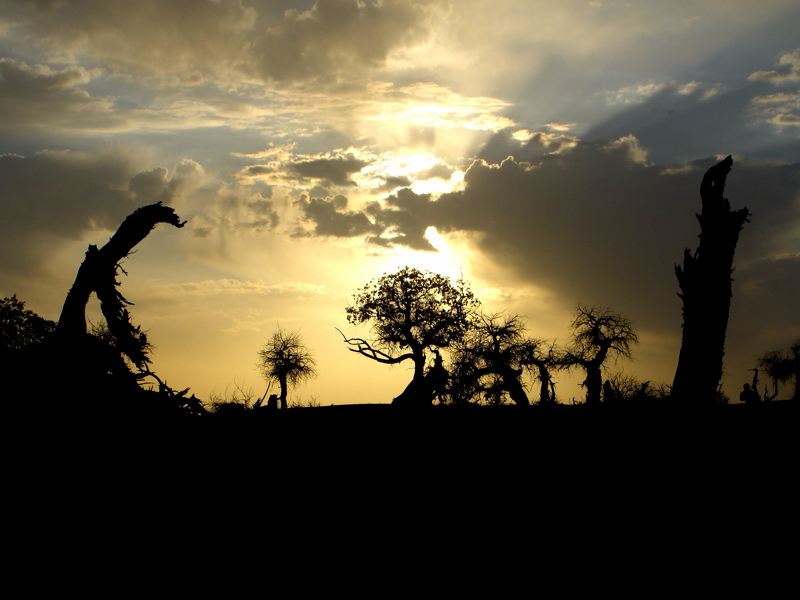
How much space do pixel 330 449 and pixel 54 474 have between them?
3858 millimetres

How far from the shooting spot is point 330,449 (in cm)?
877

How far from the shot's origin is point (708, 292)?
10.3 m

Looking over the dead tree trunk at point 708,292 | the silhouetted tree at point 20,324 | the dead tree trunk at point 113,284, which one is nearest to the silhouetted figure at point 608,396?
the dead tree trunk at point 708,292

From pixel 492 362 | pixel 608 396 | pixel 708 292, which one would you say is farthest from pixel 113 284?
pixel 492 362

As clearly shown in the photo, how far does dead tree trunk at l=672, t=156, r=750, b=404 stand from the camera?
32.4 feet

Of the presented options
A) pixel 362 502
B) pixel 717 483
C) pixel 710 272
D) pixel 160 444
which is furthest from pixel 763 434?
pixel 160 444

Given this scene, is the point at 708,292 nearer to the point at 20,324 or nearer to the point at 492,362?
the point at 492,362

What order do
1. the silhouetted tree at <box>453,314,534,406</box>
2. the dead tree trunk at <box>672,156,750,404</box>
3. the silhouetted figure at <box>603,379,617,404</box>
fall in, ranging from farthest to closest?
1. the silhouetted tree at <box>453,314,534,406</box>
2. the silhouetted figure at <box>603,379,617,404</box>
3. the dead tree trunk at <box>672,156,750,404</box>

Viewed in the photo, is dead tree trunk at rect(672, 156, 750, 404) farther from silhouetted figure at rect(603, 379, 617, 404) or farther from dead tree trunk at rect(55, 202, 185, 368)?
dead tree trunk at rect(55, 202, 185, 368)

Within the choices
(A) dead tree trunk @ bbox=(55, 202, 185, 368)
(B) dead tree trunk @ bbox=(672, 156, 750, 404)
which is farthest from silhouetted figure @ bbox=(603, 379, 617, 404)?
(A) dead tree trunk @ bbox=(55, 202, 185, 368)

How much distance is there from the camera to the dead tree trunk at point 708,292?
987 centimetres

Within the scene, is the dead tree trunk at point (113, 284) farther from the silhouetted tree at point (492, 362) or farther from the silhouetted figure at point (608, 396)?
the silhouetted tree at point (492, 362)

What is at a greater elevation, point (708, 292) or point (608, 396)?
point (708, 292)

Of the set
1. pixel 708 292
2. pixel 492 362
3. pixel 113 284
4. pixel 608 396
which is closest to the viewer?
pixel 113 284
